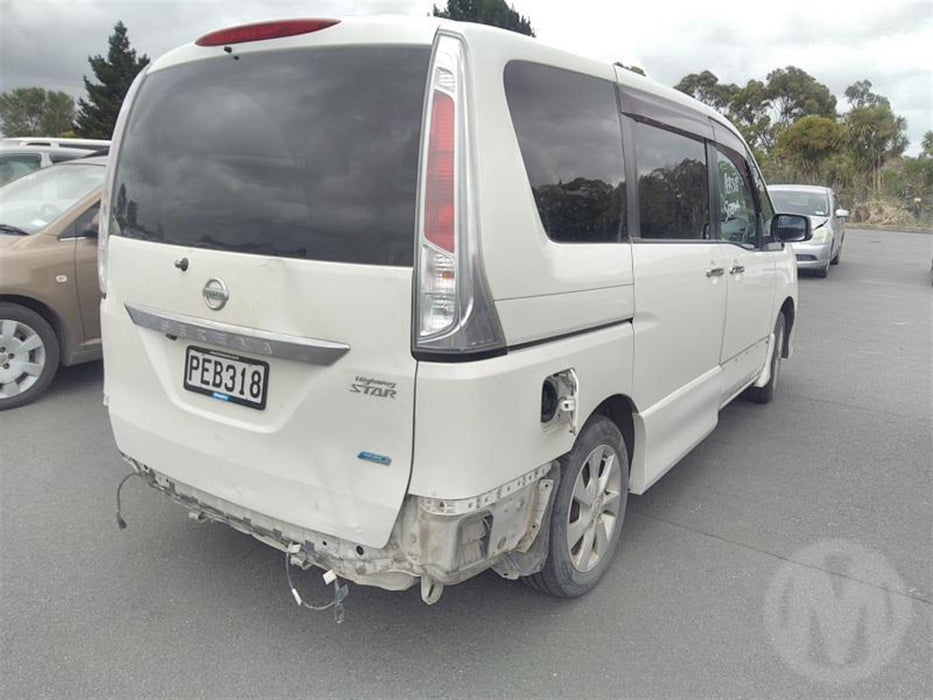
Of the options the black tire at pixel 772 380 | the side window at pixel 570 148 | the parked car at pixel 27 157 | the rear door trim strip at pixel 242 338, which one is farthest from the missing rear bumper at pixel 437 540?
the parked car at pixel 27 157

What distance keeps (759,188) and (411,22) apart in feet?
11.5

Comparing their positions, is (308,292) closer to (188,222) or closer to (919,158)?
(188,222)

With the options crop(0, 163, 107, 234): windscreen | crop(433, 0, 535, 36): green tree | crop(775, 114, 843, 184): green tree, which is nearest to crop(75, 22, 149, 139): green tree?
crop(433, 0, 535, 36): green tree

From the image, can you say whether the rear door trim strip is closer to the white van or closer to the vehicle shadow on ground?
the white van

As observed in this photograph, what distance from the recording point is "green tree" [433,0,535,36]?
3359cm

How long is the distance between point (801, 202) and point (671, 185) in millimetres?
12865

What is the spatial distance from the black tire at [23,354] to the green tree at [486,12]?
105 feet

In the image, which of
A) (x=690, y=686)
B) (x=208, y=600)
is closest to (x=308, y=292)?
(x=208, y=600)

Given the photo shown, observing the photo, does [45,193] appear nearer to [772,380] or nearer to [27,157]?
[27,157]

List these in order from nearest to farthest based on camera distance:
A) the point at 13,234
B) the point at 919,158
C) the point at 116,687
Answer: the point at 116,687, the point at 13,234, the point at 919,158

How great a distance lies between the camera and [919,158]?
30547 mm

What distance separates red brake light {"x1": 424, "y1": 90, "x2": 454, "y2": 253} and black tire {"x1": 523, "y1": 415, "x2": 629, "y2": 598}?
3.27ft

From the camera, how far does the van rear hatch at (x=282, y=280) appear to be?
6.83 ft

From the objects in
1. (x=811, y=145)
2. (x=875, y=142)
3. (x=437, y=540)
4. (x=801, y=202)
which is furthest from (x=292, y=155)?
(x=811, y=145)
